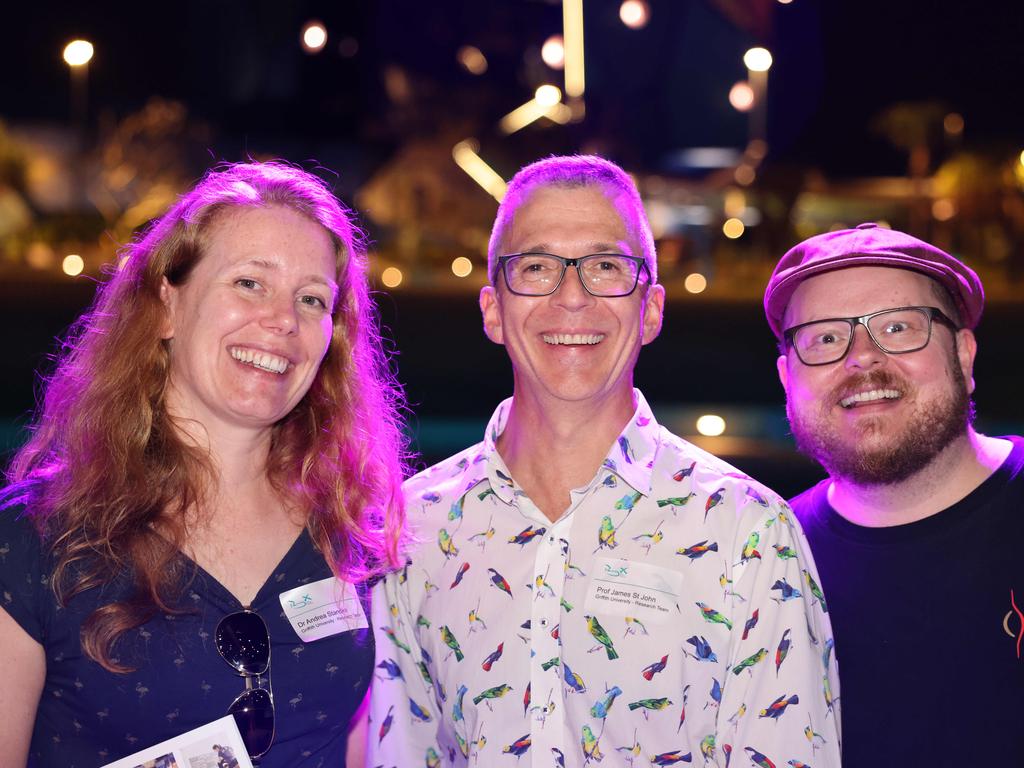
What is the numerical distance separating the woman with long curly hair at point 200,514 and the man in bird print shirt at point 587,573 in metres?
0.18

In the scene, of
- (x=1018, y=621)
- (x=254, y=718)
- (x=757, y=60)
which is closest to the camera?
(x=254, y=718)

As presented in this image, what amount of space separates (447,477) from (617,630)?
602mm

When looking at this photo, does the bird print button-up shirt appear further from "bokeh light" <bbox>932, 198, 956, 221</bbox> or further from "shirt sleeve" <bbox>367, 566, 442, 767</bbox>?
"bokeh light" <bbox>932, 198, 956, 221</bbox>

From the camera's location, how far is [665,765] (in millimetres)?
2105

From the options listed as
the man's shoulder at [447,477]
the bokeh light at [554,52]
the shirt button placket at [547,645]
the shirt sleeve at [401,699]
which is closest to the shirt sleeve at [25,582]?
the shirt sleeve at [401,699]

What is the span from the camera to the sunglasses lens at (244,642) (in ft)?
6.70

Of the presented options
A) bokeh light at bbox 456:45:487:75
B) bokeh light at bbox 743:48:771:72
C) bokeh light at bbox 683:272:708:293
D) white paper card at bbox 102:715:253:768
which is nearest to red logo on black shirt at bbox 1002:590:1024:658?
white paper card at bbox 102:715:253:768

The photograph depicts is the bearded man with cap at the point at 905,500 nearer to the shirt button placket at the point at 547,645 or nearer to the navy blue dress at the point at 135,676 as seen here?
the shirt button placket at the point at 547,645

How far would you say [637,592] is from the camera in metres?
2.19

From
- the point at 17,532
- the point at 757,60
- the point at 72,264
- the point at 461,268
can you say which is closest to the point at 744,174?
the point at 757,60

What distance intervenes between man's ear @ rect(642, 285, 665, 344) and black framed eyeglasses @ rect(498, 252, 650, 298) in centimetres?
5

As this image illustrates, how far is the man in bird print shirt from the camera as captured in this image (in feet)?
6.89

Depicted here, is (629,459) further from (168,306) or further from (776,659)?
(168,306)

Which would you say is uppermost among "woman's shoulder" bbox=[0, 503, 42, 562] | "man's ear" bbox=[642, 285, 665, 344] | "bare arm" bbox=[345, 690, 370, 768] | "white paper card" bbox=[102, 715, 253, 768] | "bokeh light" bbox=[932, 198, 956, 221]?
"bokeh light" bbox=[932, 198, 956, 221]
